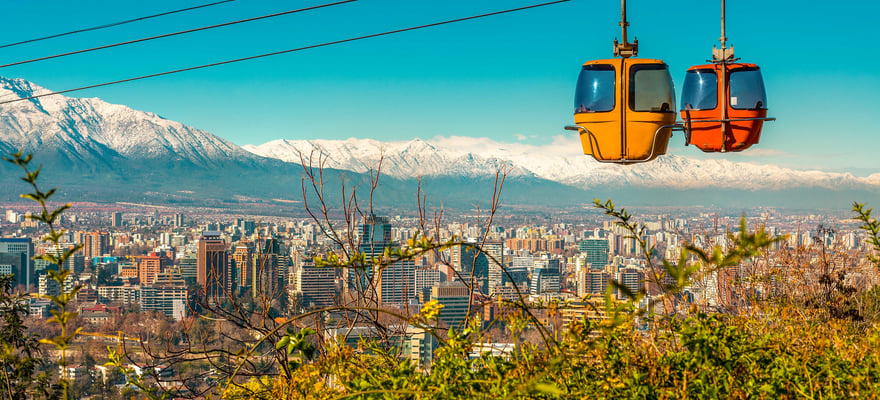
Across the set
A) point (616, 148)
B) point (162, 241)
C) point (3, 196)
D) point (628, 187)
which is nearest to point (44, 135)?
point (3, 196)

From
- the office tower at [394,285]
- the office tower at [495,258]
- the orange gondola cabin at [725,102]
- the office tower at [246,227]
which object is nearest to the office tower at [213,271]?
the office tower at [394,285]

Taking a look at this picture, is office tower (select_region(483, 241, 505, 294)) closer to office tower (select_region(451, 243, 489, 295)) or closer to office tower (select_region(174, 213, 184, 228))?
office tower (select_region(451, 243, 489, 295))

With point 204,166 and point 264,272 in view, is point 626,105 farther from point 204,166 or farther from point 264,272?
point 204,166

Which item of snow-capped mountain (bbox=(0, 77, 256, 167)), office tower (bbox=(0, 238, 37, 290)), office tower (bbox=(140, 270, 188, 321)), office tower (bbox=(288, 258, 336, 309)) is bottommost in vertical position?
office tower (bbox=(140, 270, 188, 321))

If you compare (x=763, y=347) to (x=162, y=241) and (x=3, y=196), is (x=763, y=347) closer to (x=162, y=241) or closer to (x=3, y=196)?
(x=162, y=241)

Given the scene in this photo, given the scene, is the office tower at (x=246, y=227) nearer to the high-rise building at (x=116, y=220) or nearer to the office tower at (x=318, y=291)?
the high-rise building at (x=116, y=220)

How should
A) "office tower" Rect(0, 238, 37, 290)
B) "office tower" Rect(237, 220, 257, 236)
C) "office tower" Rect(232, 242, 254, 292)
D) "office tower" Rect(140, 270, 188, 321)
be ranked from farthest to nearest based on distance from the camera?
"office tower" Rect(237, 220, 257, 236)
"office tower" Rect(0, 238, 37, 290)
"office tower" Rect(140, 270, 188, 321)
"office tower" Rect(232, 242, 254, 292)

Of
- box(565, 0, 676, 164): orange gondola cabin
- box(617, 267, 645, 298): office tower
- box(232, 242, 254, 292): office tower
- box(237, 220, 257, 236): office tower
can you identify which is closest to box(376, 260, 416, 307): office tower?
box(617, 267, 645, 298): office tower
